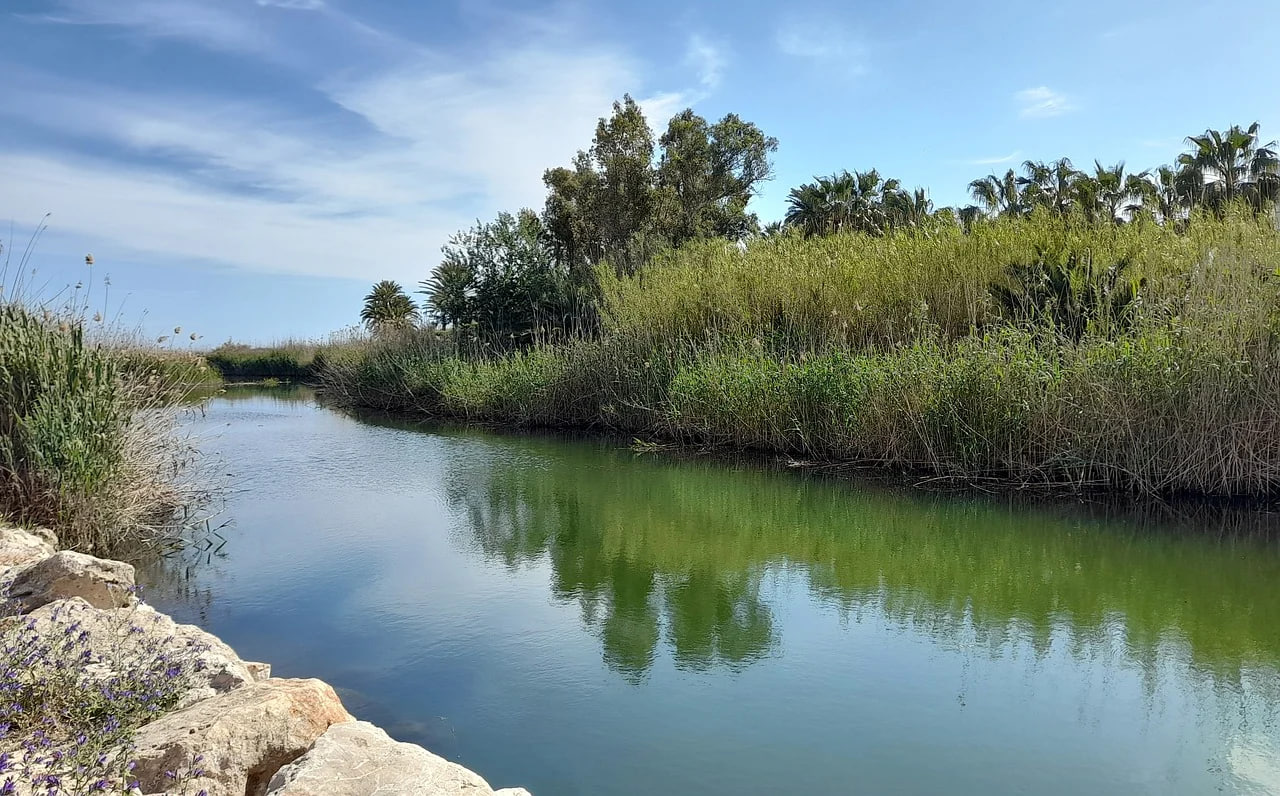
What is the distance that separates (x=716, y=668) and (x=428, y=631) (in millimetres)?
1959

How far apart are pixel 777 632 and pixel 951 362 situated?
583 centimetres

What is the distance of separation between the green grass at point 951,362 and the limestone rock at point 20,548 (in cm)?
826

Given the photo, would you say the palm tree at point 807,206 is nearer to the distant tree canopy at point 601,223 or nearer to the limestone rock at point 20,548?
the distant tree canopy at point 601,223

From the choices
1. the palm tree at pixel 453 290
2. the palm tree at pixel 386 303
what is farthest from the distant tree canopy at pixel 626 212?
the palm tree at pixel 386 303

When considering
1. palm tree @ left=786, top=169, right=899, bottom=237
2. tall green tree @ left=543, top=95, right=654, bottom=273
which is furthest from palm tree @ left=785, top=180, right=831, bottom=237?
tall green tree @ left=543, top=95, right=654, bottom=273

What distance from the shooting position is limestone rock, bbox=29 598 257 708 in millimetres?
3445

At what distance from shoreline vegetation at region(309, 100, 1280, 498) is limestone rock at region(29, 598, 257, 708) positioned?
25.8ft

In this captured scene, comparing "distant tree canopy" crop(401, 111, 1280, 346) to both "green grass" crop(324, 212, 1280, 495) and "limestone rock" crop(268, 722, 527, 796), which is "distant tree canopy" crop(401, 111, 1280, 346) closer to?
"green grass" crop(324, 212, 1280, 495)

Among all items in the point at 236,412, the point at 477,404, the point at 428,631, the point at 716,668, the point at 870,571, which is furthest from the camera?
the point at 236,412

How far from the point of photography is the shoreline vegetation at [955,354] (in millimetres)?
8398

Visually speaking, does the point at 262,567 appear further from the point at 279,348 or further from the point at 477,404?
the point at 279,348

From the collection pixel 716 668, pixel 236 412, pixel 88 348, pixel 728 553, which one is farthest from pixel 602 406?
pixel 236 412

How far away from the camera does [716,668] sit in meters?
4.86

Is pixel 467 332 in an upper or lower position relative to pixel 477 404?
upper
